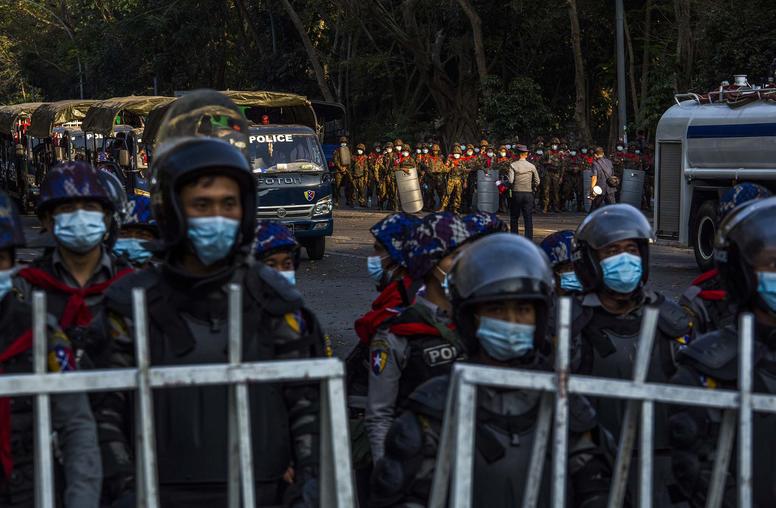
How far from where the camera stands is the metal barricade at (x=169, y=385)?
277 centimetres

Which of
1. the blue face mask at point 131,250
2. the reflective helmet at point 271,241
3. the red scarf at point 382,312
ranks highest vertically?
the reflective helmet at point 271,241

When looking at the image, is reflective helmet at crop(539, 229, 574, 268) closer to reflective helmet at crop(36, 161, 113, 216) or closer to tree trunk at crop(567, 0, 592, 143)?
reflective helmet at crop(36, 161, 113, 216)

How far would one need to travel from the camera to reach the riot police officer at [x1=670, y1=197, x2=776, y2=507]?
3.52 meters

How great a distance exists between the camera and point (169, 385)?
2.84 metres

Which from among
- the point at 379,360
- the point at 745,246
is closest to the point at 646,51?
the point at 379,360

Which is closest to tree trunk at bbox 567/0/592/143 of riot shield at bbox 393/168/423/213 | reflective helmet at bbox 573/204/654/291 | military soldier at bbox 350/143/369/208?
military soldier at bbox 350/143/369/208

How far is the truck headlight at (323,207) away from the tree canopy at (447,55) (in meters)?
10.8

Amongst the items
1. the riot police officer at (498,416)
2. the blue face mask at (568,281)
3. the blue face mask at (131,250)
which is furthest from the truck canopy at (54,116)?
the riot police officer at (498,416)

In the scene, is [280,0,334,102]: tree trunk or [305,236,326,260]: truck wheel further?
[280,0,334,102]: tree trunk

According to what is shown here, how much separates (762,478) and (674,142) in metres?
15.9

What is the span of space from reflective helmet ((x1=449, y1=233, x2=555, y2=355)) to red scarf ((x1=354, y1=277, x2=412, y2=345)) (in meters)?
1.41

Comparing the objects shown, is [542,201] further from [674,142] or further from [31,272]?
[31,272]

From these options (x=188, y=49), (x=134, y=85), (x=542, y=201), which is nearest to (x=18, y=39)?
(x=134, y=85)

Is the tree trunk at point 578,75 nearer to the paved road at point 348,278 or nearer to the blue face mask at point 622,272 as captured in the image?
the paved road at point 348,278
